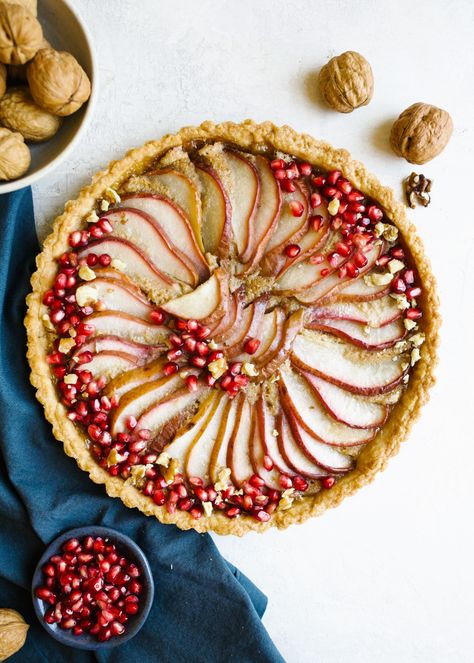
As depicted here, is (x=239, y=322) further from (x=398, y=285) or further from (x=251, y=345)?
(x=398, y=285)

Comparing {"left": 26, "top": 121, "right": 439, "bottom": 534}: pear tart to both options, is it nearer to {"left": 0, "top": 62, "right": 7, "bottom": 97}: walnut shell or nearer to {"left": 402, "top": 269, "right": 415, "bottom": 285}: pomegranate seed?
{"left": 402, "top": 269, "right": 415, "bottom": 285}: pomegranate seed

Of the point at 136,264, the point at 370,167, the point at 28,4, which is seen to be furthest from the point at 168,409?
the point at 28,4

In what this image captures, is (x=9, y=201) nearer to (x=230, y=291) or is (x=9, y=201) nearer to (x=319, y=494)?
(x=230, y=291)

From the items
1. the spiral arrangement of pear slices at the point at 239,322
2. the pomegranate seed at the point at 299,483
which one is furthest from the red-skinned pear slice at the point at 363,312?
the pomegranate seed at the point at 299,483

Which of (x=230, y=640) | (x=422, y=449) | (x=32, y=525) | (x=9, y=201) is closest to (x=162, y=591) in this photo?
(x=230, y=640)

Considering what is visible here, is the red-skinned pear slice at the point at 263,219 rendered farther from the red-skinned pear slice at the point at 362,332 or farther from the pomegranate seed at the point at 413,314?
the pomegranate seed at the point at 413,314

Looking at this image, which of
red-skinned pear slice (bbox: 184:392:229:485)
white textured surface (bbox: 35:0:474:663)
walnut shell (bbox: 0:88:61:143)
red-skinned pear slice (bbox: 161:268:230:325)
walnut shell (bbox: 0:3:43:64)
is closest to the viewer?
walnut shell (bbox: 0:3:43:64)

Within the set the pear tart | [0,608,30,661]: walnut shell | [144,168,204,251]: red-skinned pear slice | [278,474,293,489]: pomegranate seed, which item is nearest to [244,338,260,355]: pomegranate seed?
the pear tart
